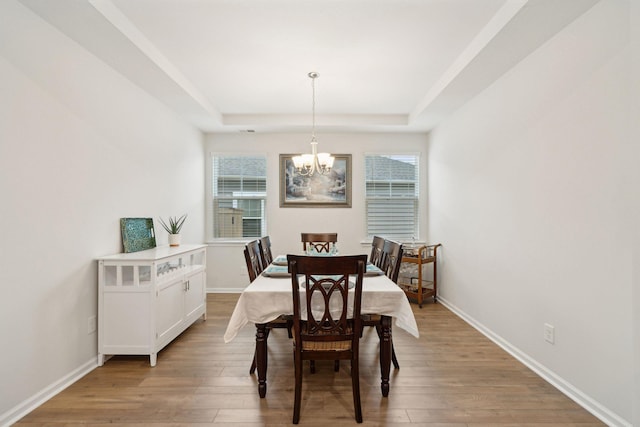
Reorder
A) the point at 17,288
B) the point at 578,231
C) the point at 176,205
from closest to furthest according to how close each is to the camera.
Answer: the point at 17,288 → the point at 578,231 → the point at 176,205

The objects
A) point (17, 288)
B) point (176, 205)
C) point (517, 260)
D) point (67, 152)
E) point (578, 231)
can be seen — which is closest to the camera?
point (17, 288)

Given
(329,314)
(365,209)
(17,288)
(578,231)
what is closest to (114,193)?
(17,288)

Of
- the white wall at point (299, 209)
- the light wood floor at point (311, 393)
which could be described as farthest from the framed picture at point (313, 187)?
the light wood floor at point (311, 393)

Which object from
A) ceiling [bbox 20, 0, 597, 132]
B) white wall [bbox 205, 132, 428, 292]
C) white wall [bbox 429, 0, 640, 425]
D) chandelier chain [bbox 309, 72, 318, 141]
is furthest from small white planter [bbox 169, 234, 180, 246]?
white wall [bbox 429, 0, 640, 425]

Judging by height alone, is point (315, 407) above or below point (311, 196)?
below

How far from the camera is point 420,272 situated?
163 inches

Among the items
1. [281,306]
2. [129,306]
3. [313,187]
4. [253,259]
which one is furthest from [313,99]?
[129,306]

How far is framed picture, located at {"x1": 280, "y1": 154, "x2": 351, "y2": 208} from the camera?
4.98m

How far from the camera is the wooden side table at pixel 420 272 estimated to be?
422cm

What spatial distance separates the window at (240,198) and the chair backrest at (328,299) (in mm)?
3091

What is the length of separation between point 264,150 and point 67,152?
2877 mm

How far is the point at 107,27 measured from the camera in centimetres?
220

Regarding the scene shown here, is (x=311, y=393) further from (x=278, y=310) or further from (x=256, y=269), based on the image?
(x=256, y=269)

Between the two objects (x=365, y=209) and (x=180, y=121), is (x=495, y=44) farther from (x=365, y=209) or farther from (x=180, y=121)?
(x=180, y=121)
